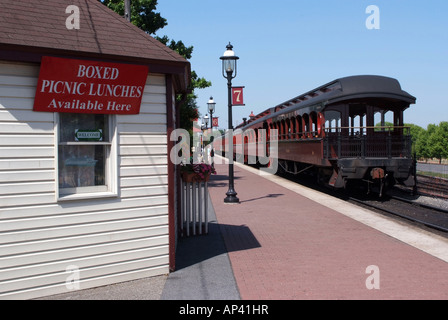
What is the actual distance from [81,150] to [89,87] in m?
0.83

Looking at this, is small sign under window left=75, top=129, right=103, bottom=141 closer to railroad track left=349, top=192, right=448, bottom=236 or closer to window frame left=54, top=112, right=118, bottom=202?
window frame left=54, top=112, right=118, bottom=202

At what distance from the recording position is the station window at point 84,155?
5492mm

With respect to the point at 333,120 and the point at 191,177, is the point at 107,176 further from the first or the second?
the point at 333,120

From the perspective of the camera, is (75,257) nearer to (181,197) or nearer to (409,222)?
(181,197)

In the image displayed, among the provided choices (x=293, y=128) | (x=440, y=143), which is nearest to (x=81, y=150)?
(x=293, y=128)

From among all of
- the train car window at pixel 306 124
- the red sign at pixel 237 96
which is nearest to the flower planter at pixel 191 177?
the red sign at pixel 237 96

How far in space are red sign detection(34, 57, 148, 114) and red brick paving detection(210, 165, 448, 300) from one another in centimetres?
288

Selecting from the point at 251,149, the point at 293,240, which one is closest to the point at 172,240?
the point at 293,240

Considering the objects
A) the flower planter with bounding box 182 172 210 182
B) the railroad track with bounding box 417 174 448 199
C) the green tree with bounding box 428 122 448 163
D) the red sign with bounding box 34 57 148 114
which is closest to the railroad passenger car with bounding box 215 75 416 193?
the railroad track with bounding box 417 174 448 199

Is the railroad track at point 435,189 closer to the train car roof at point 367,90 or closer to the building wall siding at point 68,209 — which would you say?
the train car roof at point 367,90

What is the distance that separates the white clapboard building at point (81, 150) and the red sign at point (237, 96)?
26.3 feet

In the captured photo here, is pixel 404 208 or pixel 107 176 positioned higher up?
pixel 107 176

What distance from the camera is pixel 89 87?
5.49m

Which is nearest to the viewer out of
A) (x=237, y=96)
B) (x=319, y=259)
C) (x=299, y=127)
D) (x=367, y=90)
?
(x=319, y=259)
